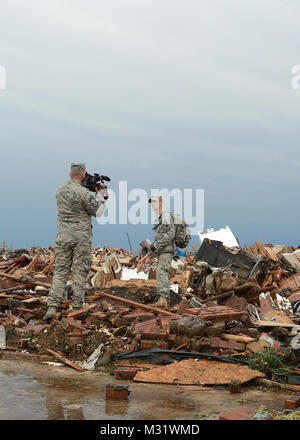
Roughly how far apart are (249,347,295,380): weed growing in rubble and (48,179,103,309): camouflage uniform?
3.83 m

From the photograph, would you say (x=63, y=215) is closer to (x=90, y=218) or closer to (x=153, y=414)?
(x=90, y=218)

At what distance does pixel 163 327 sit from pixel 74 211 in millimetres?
3059

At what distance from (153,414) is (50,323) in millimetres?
4444

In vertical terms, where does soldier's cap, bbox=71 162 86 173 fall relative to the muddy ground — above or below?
above

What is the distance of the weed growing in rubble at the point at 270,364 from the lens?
22.6 ft

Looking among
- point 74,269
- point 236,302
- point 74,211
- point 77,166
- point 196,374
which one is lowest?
point 196,374

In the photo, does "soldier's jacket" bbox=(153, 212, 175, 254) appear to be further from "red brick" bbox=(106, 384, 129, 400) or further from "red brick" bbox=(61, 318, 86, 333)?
"red brick" bbox=(106, 384, 129, 400)

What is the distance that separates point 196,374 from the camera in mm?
6578

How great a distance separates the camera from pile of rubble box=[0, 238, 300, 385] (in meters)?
7.14

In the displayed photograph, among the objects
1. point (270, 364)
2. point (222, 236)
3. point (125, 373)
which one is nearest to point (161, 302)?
point (270, 364)

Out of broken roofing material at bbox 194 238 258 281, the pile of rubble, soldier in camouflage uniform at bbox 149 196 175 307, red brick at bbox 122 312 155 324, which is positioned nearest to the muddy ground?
the pile of rubble

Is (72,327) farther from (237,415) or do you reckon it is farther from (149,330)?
(237,415)

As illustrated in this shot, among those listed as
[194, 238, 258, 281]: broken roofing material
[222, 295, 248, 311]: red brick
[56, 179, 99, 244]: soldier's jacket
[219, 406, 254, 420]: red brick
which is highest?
[56, 179, 99, 244]: soldier's jacket
